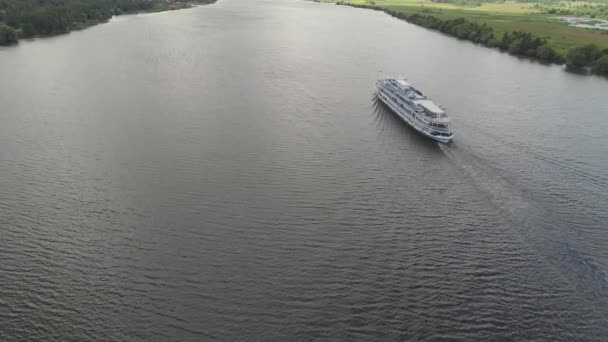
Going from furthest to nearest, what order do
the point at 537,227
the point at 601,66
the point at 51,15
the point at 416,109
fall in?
the point at 51,15
the point at 601,66
the point at 416,109
the point at 537,227

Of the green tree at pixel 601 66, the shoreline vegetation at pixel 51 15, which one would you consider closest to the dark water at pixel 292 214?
the green tree at pixel 601 66

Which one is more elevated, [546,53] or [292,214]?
[292,214]

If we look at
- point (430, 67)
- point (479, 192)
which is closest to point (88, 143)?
point (479, 192)

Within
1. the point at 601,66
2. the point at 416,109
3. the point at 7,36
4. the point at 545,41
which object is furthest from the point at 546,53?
the point at 7,36

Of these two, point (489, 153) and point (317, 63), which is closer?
point (489, 153)

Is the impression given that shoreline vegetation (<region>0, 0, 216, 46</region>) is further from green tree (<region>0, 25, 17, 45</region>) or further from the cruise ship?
the cruise ship

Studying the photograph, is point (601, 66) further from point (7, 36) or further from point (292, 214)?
point (7, 36)

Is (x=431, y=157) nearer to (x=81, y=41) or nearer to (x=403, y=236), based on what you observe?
(x=403, y=236)
